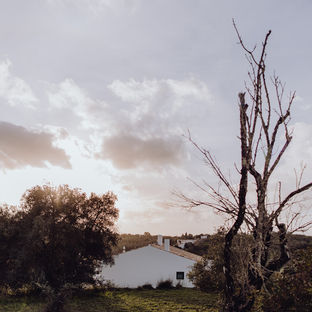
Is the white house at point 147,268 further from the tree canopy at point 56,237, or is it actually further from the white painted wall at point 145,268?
the tree canopy at point 56,237

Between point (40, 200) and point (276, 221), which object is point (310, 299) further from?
point (40, 200)

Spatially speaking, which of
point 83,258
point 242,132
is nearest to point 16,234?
point 83,258

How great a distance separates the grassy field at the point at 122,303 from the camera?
1003 inches

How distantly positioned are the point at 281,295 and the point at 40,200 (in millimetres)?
27894

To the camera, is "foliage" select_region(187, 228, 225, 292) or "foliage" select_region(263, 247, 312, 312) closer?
"foliage" select_region(263, 247, 312, 312)

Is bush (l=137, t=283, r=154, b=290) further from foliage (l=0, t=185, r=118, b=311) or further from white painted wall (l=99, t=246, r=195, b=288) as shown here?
foliage (l=0, t=185, r=118, b=311)

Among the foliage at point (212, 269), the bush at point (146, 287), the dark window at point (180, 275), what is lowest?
the bush at point (146, 287)

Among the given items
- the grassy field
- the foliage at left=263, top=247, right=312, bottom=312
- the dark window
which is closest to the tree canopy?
the grassy field

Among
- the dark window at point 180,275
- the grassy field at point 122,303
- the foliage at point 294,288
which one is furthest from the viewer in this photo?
the dark window at point 180,275

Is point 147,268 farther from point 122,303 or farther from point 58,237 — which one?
point 58,237

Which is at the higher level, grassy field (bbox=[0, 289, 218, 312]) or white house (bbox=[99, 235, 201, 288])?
white house (bbox=[99, 235, 201, 288])

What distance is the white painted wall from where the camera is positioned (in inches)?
1703

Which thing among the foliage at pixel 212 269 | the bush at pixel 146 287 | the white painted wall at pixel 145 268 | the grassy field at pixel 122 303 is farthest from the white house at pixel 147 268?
the foliage at pixel 212 269

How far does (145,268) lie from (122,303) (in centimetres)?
1550
